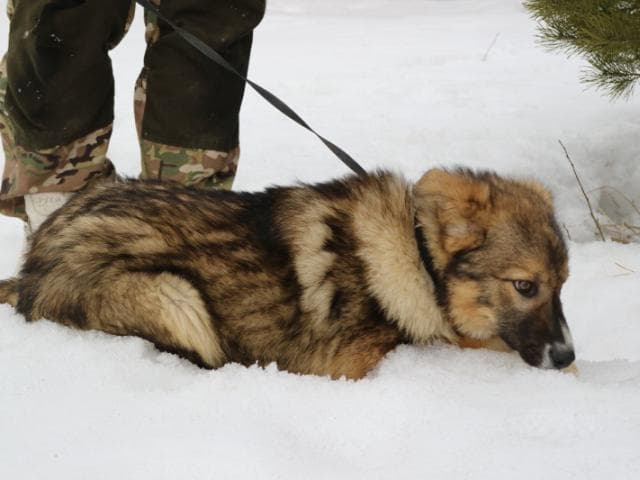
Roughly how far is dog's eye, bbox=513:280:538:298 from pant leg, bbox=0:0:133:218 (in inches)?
91.6

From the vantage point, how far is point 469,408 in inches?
102

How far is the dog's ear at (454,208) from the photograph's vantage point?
3074mm

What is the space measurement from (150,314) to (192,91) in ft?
4.91

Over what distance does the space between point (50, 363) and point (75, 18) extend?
71.9 inches

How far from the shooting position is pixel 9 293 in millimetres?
3348

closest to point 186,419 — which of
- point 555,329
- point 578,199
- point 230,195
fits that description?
point 230,195

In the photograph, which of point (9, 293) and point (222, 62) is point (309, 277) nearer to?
point (222, 62)

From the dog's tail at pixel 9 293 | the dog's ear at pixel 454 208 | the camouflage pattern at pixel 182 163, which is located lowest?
the dog's tail at pixel 9 293

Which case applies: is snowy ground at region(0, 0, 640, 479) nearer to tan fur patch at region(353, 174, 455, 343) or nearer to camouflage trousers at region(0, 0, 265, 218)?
tan fur patch at region(353, 174, 455, 343)

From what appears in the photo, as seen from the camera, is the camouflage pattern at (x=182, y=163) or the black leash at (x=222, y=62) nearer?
the black leash at (x=222, y=62)

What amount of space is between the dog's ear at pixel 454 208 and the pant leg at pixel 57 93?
1844 millimetres

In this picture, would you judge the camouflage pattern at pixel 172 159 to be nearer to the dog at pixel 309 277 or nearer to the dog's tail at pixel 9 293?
the dog at pixel 309 277

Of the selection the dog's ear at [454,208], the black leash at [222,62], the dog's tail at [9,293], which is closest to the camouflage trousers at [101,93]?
the black leash at [222,62]

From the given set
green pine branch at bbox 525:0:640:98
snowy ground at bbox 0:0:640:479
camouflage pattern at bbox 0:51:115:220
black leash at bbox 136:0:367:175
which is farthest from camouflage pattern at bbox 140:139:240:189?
green pine branch at bbox 525:0:640:98
